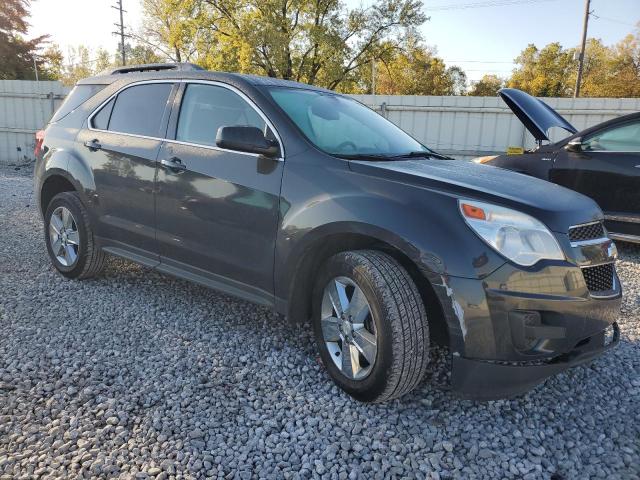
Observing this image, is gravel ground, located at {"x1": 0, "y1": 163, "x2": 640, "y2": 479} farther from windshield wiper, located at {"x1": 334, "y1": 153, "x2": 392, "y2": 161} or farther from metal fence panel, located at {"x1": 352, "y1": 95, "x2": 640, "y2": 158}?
metal fence panel, located at {"x1": 352, "y1": 95, "x2": 640, "y2": 158}

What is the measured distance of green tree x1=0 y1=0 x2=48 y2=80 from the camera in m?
37.3

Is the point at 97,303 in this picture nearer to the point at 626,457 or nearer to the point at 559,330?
the point at 559,330

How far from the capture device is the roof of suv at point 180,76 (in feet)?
10.9

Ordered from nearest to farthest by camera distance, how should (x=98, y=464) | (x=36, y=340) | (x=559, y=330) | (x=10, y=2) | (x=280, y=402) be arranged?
(x=98, y=464) < (x=559, y=330) < (x=280, y=402) < (x=36, y=340) < (x=10, y=2)

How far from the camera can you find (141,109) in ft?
12.5

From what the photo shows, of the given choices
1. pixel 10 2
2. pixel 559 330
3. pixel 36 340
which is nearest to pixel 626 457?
pixel 559 330

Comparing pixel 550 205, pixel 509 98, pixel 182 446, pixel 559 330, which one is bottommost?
pixel 182 446

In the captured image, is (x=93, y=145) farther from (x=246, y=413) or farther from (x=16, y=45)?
(x=16, y=45)

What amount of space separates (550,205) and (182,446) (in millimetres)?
2073

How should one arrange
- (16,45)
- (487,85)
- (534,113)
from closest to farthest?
(534,113)
(16,45)
(487,85)

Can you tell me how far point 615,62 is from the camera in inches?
1676

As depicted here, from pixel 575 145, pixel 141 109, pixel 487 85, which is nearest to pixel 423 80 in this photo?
pixel 487 85

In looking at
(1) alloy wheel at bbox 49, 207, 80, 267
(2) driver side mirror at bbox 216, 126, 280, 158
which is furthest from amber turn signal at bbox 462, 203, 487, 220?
(1) alloy wheel at bbox 49, 207, 80, 267

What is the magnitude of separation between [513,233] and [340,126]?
1.49 meters
